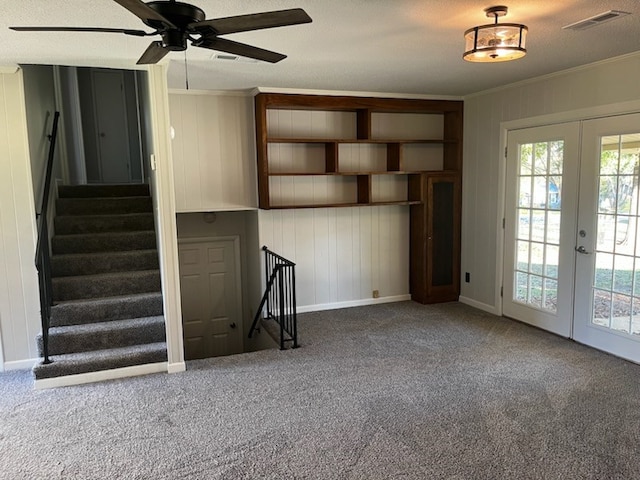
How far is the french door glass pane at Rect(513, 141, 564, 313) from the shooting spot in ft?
14.6

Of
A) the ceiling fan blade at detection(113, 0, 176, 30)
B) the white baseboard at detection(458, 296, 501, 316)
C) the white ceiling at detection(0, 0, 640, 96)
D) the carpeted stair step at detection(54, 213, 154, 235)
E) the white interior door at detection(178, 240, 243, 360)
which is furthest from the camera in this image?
the white interior door at detection(178, 240, 243, 360)

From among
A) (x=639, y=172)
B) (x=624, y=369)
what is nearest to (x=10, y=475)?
(x=624, y=369)

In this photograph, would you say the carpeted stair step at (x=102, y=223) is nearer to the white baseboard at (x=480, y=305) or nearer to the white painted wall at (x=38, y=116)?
the white painted wall at (x=38, y=116)

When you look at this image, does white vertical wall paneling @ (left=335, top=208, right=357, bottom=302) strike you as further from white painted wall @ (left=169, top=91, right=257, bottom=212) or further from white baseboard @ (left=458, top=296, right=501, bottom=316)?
white baseboard @ (left=458, top=296, right=501, bottom=316)

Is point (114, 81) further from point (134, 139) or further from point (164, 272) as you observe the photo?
point (164, 272)

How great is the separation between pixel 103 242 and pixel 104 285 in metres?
0.68

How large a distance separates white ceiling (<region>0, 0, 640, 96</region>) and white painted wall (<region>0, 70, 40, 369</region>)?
466 mm

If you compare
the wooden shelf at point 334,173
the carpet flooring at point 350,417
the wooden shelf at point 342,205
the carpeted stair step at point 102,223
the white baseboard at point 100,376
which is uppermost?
the wooden shelf at point 334,173

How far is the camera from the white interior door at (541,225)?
4.29 metres

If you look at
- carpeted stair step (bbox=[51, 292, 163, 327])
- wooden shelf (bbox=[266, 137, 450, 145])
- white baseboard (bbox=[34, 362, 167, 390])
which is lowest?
white baseboard (bbox=[34, 362, 167, 390])

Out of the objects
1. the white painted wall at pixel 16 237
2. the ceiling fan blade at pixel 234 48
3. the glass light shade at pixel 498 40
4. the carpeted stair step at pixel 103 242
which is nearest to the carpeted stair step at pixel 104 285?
the white painted wall at pixel 16 237

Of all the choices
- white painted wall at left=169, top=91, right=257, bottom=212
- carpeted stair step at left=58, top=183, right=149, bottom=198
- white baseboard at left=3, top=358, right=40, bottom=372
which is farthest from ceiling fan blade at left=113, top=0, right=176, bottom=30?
carpeted stair step at left=58, top=183, right=149, bottom=198

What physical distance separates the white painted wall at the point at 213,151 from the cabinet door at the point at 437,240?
1938mm

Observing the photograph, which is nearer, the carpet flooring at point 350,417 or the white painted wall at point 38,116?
the carpet flooring at point 350,417
